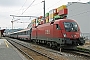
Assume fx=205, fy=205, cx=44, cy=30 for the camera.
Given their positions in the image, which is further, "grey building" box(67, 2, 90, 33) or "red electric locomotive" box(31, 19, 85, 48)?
"grey building" box(67, 2, 90, 33)

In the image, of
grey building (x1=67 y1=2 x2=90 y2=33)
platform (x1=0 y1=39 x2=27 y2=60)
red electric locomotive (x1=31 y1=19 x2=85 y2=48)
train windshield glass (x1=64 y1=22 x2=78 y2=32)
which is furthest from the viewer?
grey building (x1=67 y1=2 x2=90 y2=33)

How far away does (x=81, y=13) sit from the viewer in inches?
2098

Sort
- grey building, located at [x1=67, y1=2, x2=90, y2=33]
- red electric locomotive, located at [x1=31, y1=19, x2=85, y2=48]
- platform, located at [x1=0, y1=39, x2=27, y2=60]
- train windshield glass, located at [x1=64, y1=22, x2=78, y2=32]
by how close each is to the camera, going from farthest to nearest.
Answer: grey building, located at [x1=67, y1=2, x2=90, y2=33] < train windshield glass, located at [x1=64, y1=22, x2=78, y2=32] < red electric locomotive, located at [x1=31, y1=19, x2=85, y2=48] < platform, located at [x1=0, y1=39, x2=27, y2=60]

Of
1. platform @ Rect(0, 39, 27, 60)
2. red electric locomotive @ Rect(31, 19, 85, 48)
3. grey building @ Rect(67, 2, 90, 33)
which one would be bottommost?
A: platform @ Rect(0, 39, 27, 60)

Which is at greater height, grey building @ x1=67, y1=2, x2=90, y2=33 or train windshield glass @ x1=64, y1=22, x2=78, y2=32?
grey building @ x1=67, y1=2, x2=90, y2=33

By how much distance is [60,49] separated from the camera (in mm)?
19406

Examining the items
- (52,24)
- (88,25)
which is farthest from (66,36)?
(88,25)

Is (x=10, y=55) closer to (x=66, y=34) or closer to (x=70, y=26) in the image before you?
(x=66, y=34)

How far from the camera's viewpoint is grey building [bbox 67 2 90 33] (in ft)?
170

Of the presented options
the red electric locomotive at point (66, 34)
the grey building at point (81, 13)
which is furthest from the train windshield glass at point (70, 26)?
the grey building at point (81, 13)

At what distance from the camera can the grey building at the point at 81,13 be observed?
51938mm

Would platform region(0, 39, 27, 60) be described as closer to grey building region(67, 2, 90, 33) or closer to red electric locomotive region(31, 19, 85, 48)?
red electric locomotive region(31, 19, 85, 48)

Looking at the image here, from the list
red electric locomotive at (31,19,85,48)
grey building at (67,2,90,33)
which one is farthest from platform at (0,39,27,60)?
grey building at (67,2,90,33)

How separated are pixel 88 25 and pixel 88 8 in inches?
169
